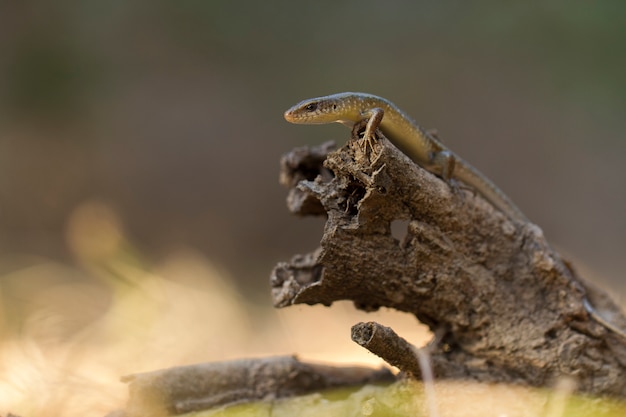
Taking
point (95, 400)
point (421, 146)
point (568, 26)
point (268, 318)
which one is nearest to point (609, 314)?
point (421, 146)

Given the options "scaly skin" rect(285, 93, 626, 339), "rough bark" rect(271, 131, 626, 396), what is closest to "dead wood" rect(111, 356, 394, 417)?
"rough bark" rect(271, 131, 626, 396)

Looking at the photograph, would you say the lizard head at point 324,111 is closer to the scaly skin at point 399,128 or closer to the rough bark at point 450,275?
the scaly skin at point 399,128

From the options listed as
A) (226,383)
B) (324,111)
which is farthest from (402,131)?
(226,383)

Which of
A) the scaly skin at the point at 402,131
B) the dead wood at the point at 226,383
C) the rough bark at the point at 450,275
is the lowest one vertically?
the dead wood at the point at 226,383

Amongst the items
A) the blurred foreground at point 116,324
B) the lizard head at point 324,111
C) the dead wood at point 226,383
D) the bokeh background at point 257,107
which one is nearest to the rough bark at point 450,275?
the lizard head at point 324,111

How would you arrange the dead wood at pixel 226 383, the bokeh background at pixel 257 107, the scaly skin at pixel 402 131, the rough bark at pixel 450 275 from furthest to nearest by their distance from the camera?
the bokeh background at pixel 257 107, the scaly skin at pixel 402 131, the dead wood at pixel 226 383, the rough bark at pixel 450 275

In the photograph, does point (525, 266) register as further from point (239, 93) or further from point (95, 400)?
point (239, 93)
